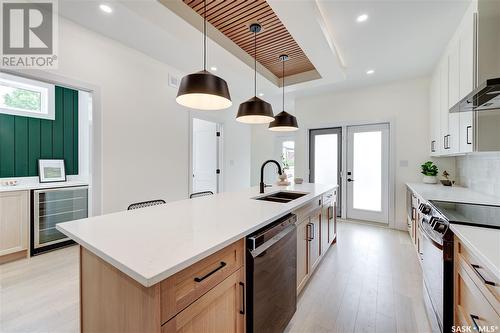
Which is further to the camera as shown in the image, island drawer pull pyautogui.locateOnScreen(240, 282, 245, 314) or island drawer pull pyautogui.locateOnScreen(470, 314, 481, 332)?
island drawer pull pyautogui.locateOnScreen(240, 282, 245, 314)

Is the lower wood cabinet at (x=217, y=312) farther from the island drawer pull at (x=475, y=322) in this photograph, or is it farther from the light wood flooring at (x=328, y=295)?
the island drawer pull at (x=475, y=322)

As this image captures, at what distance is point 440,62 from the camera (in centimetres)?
310

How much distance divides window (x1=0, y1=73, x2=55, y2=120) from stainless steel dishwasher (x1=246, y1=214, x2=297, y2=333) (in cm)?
401

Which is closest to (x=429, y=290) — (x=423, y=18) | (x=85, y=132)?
(x=423, y=18)

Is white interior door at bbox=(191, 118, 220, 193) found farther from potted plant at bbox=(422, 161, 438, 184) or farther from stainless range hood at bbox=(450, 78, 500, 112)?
stainless range hood at bbox=(450, 78, 500, 112)

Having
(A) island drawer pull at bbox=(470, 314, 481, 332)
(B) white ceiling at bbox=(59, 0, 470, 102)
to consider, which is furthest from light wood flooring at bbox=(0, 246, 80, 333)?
(B) white ceiling at bbox=(59, 0, 470, 102)

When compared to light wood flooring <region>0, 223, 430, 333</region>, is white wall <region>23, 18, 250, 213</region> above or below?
above

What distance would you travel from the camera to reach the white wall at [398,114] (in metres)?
3.88

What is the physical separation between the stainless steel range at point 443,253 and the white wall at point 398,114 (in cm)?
252

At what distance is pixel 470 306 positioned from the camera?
44.2 inches

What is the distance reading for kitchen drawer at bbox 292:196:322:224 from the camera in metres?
1.88

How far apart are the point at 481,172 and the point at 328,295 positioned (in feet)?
7.89

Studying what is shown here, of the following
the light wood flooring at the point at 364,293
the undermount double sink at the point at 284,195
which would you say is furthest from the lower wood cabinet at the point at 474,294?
the undermount double sink at the point at 284,195

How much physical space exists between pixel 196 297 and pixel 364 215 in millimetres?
4406
